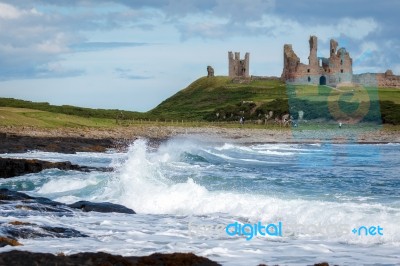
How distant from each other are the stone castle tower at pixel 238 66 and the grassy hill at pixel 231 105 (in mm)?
3744

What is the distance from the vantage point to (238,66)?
143000 millimetres

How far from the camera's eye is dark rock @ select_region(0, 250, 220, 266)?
29.8 ft

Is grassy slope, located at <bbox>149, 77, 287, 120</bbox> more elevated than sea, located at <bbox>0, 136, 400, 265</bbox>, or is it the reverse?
grassy slope, located at <bbox>149, 77, 287, 120</bbox>

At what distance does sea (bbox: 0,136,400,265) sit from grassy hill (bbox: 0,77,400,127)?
103ft

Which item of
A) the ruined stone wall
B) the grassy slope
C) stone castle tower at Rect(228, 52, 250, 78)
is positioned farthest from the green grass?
stone castle tower at Rect(228, 52, 250, 78)

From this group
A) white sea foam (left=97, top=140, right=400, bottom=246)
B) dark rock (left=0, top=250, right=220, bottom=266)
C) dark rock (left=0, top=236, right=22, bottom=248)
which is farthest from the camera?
white sea foam (left=97, top=140, right=400, bottom=246)

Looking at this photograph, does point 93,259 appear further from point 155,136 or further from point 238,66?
point 238,66

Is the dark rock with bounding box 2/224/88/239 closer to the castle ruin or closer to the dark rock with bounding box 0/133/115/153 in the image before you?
the dark rock with bounding box 0/133/115/153

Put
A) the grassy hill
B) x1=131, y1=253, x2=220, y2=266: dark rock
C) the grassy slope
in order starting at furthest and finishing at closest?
the grassy slope
the grassy hill
x1=131, y1=253, x2=220, y2=266: dark rock

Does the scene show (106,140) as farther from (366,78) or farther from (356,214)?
(366,78)

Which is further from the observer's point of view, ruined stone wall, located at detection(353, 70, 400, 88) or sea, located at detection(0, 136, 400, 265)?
ruined stone wall, located at detection(353, 70, 400, 88)

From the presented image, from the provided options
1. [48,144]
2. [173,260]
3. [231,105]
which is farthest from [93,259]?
[231,105]

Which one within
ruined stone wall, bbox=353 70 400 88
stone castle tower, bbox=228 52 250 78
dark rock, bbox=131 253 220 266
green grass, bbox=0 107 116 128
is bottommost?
dark rock, bbox=131 253 220 266

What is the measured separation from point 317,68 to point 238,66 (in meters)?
22.2
